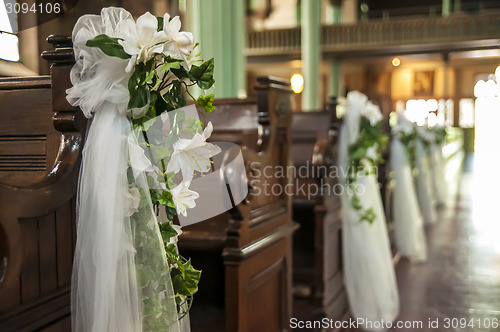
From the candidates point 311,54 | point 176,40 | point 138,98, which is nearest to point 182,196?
point 138,98

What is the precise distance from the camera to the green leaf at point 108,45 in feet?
4.15

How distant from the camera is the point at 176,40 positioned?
52.2 inches

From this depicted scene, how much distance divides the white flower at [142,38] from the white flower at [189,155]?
0.80 feet

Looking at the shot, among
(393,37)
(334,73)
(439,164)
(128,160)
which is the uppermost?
(393,37)

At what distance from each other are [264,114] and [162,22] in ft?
3.83

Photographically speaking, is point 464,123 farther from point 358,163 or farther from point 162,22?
point 162,22

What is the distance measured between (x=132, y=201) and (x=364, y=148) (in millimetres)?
2807

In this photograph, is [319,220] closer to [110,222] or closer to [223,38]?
[110,222]

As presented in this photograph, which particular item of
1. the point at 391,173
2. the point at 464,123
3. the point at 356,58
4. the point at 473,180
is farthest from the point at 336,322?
the point at 464,123

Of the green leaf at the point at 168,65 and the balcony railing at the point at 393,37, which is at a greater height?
the balcony railing at the point at 393,37

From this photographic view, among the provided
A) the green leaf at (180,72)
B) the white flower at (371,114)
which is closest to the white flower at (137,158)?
the green leaf at (180,72)

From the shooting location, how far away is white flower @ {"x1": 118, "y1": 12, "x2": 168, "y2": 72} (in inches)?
50.3

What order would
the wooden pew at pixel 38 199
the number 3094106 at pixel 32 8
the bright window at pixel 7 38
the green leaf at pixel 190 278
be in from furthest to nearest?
the bright window at pixel 7 38 < the number 3094106 at pixel 32 8 < the green leaf at pixel 190 278 < the wooden pew at pixel 38 199

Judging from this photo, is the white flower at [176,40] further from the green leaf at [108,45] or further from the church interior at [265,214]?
the church interior at [265,214]
